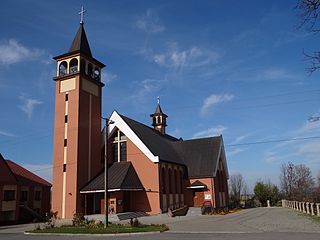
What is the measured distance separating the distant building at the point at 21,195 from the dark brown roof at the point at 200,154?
18514mm

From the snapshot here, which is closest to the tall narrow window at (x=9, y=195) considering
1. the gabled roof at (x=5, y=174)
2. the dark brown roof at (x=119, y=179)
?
the gabled roof at (x=5, y=174)

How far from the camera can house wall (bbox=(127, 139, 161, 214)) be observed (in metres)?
38.1

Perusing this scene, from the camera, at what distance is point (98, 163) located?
40.3 meters

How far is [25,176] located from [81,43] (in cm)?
1826

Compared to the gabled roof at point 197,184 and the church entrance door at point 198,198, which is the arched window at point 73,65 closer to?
the gabled roof at point 197,184

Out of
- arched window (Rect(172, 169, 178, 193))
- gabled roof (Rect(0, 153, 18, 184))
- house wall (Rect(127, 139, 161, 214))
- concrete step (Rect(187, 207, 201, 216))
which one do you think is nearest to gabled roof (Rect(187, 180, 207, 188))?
arched window (Rect(172, 169, 178, 193))

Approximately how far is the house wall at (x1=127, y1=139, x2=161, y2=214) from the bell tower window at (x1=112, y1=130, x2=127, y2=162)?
5.34ft

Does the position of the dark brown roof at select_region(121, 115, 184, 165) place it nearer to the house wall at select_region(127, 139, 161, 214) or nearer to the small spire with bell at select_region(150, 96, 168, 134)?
the house wall at select_region(127, 139, 161, 214)

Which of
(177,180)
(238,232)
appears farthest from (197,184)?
(238,232)

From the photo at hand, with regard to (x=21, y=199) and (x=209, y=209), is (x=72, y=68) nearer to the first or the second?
(x=21, y=199)

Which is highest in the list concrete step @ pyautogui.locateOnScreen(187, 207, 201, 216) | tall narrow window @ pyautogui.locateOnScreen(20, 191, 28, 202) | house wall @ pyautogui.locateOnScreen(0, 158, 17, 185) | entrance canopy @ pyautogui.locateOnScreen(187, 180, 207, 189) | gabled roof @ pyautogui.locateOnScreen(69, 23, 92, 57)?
gabled roof @ pyautogui.locateOnScreen(69, 23, 92, 57)

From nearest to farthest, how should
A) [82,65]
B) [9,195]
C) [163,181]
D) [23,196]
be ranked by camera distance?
[9,195], [82,65], [163,181], [23,196]

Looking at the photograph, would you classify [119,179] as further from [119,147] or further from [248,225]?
[248,225]

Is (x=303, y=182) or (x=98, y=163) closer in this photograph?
(x=98, y=163)
